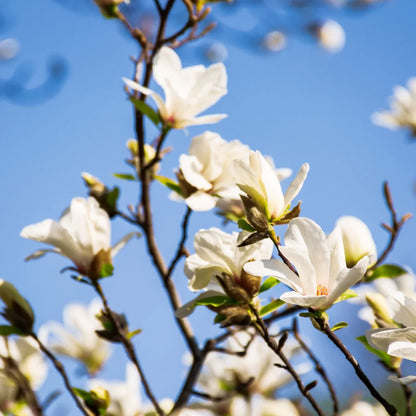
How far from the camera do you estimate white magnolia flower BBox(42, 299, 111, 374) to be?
1.40 metres

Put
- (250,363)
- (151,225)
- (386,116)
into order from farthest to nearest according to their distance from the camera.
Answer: (386,116) → (250,363) → (151,225)

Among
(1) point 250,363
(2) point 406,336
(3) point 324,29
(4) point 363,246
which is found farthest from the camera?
(3) point 324,29

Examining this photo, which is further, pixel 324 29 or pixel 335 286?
pixel 324 29

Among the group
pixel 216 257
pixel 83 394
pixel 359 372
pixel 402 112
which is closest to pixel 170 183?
pixel 216 257

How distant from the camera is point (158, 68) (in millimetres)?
1028

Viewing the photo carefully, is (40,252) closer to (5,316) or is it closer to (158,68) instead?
(5,316)

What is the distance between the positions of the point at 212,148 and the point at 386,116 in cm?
143

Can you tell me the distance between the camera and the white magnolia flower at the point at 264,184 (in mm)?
701

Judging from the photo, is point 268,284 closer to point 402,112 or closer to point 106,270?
point 106,270

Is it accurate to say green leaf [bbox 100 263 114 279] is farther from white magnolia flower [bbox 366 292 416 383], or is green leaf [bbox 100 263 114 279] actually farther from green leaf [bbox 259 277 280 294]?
white magnolia flower [bbox 366 292 416 383]

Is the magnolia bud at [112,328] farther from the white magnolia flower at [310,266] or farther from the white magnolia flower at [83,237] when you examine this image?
the white magnolia flower at [310,266]

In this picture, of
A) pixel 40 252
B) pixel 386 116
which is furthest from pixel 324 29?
pixel 40 252

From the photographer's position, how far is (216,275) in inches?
29.2

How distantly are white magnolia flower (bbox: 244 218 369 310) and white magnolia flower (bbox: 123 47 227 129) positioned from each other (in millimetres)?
430
